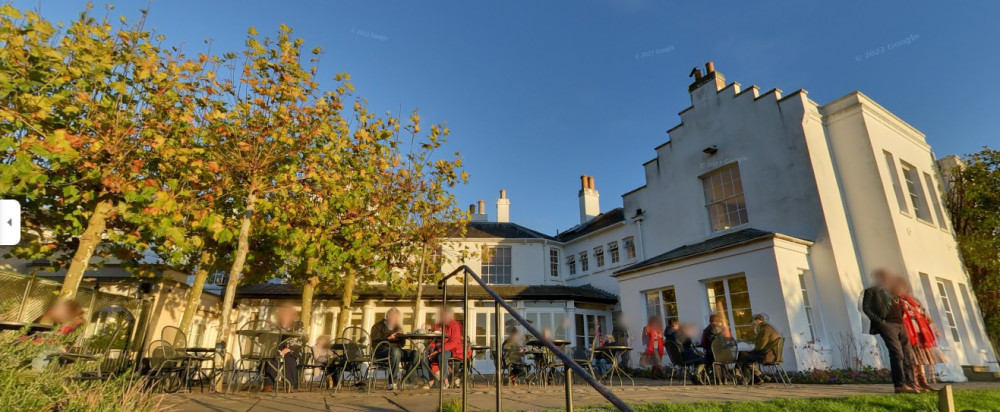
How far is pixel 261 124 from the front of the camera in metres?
8.06

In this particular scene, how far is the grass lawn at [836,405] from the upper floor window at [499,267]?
16132 millimetres

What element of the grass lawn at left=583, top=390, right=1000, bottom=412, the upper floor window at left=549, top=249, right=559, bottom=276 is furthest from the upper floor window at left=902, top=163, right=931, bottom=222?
the upper floor window at left=549, top=249, right=559, bottom=276

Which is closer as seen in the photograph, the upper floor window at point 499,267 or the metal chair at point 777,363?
the metal chair at point 777,363

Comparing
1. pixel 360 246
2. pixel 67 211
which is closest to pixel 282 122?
pixel 360 246

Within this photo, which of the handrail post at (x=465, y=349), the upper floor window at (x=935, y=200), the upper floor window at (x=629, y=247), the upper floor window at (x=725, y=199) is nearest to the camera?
the handrail post at (x=465, y=349)

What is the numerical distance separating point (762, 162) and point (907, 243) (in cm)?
401

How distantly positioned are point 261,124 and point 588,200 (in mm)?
19077

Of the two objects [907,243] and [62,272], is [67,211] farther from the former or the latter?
[907,243]

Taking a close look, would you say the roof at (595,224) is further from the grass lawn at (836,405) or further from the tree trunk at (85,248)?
the tree trunk at (85,248)

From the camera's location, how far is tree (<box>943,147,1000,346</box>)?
1440 centimetres

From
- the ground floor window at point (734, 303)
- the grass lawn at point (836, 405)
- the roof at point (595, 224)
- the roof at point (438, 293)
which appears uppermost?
the roof at point (595, 224)

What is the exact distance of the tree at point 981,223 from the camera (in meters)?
14.4

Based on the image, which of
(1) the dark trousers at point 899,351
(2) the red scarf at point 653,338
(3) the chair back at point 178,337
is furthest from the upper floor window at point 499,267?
(1) the dark trousers at point 899,351

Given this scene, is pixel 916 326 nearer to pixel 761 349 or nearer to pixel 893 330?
pixel 893 330
